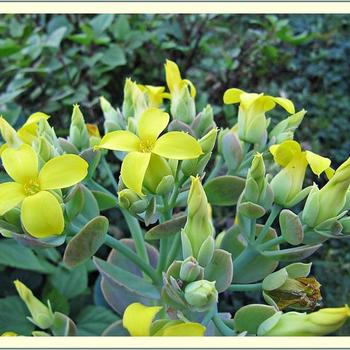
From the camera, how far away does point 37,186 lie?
0.59 m

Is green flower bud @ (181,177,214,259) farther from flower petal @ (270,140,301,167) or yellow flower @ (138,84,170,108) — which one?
yellow flower @ (138,84,170,108)

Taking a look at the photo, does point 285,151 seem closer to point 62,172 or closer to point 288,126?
point 288,126

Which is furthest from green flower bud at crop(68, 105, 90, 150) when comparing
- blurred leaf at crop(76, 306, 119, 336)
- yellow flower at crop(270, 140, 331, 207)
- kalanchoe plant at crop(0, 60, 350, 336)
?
blurred leaf at crop(76, 306, 119, 336)

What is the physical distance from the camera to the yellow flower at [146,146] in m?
0.58

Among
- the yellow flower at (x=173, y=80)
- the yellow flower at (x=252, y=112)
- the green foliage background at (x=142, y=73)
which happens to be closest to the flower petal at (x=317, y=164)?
the yellow flower at (x=252, y=112)

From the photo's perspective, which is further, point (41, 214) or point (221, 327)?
point (221, 327)

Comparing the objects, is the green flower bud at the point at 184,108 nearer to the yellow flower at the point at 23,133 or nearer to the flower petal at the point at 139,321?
the yellow flower at the point at 23,133

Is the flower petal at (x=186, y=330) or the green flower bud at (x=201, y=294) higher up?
the green flower bud at (x=201, y=294)

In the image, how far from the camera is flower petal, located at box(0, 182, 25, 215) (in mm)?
567

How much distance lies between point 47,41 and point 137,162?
2.27 feet

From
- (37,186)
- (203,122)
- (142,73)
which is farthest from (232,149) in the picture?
(142,73)

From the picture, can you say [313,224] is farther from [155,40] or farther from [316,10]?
[155,40]

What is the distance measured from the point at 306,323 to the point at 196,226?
14 centimetres

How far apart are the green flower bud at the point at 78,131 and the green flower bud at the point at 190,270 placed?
0.79ft
